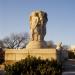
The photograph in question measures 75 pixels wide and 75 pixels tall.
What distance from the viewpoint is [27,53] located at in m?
18.2

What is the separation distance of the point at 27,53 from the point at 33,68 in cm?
830

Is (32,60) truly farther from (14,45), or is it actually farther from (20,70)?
(14,45)

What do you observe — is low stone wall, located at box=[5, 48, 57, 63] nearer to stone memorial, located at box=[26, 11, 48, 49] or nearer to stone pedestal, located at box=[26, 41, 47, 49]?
stone pedestal, located at box=[26, 41, 47, 49]

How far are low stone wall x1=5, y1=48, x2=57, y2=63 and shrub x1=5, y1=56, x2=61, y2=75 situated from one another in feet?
23.9

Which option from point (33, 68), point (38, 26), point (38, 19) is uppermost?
point (38, 19)

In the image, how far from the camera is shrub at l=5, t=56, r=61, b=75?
364 inches

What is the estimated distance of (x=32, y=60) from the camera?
Result: 34.1ft

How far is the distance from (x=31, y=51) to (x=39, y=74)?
29.0ft

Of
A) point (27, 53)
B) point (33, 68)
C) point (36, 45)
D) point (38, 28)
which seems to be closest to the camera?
point (33, 68)

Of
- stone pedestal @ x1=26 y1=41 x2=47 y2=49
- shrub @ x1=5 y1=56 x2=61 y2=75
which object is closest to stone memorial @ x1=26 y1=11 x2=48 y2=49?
stone pedestal @ x1=26 y1=41 x2=47 y2=49

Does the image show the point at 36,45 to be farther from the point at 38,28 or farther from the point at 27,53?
the point at 38,28

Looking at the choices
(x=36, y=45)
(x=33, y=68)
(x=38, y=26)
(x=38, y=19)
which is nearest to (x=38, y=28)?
(x=38, y=26)

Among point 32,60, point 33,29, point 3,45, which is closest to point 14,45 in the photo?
point 3,45

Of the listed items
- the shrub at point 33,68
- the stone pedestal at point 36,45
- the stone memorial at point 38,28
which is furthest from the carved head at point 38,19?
the shrub at point 33,68
